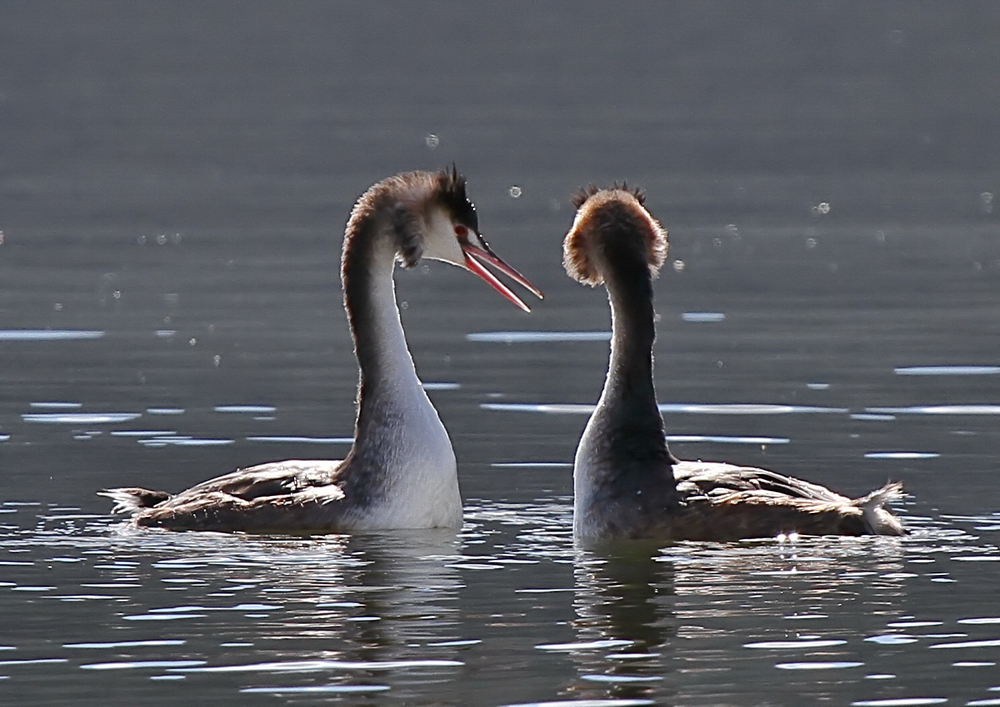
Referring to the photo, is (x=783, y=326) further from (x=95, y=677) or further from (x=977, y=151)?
(x=977, y=151)

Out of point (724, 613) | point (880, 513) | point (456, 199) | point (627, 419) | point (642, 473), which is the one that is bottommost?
point (724, 613)

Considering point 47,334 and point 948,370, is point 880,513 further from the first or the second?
point 47,334

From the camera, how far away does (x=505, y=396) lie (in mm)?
17375

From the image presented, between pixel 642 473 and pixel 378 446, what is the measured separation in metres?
1.44

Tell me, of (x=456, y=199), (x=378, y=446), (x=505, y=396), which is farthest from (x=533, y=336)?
(x=378, y=446)

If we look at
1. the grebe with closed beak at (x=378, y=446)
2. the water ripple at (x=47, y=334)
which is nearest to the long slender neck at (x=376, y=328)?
the grebe with closed beak at (x=378, y=446)

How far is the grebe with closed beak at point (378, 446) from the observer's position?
13.4 meters

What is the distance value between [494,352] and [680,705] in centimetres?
981

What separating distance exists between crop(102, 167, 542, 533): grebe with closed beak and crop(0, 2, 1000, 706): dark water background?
217 millimetres

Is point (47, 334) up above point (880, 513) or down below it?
above

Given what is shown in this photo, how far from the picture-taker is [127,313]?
855 inches

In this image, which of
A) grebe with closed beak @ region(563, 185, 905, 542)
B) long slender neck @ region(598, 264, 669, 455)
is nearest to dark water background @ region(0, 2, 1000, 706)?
grebe with closed beak @ region(563, 185, 905, 542)

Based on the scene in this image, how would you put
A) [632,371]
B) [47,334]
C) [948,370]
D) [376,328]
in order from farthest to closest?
[47,334]
[948,370]
[376,328]
[632,371]

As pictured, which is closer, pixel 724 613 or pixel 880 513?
pixel 724 613
